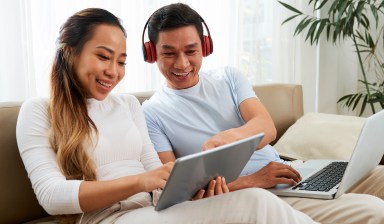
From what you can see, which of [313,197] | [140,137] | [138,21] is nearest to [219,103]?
[140,137]

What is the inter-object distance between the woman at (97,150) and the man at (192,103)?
0.18m

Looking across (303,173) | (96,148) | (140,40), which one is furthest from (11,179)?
(140,40)

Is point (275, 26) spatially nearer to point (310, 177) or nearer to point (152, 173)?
point (310, 177)

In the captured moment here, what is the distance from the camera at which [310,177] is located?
5.19ft

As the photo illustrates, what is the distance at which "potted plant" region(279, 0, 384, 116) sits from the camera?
3002 millimetres

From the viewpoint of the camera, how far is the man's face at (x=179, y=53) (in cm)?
162

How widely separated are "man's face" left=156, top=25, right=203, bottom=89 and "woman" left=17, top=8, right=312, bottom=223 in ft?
0.71

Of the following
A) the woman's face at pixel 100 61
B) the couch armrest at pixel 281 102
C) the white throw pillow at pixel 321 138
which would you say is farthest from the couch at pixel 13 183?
the couch armrest at pixel 281 102

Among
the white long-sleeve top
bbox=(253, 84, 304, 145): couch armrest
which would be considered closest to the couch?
the white long-sleeve top

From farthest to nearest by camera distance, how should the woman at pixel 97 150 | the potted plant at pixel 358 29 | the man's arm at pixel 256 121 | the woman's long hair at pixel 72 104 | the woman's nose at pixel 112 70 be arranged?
the potted plant at pixel 358 29 → the man's arm at pixel 256 121 → the woman's nose at pixel 112 70 → the woman's long hair at pixel 72 104 → the woman at pixel 97 150

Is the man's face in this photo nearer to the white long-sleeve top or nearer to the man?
the man

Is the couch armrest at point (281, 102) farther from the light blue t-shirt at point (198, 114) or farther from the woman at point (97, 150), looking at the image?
the woman at point (97, 150)

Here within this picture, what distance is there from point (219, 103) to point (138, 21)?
2.56ft

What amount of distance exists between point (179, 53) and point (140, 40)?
0.72m
